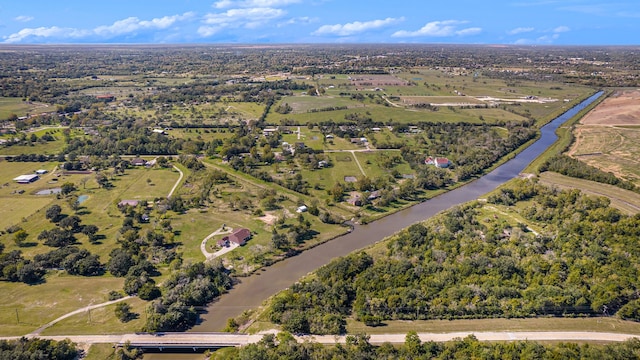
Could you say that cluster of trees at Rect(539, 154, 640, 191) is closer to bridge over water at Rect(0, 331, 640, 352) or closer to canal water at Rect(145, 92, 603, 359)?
canal water at Rect(145, 92, 603, 359)

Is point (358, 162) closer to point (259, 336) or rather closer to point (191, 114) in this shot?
point (259, 336)

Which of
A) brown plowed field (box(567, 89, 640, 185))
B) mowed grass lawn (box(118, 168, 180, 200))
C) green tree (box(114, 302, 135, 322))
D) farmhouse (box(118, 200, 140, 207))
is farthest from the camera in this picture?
brown plowed field (box(567, 89, 640, 185))

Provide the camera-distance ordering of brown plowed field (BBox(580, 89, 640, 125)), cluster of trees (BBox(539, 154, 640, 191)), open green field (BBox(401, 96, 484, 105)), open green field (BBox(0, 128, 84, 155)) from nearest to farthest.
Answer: cluster of trees (BBox(539, 154, 640, 191)), open green field (BBox(0, 128, 84, 155)), brown plowed field (BBox(580, 89, 640, 125)), open green field (BBox(401, 96, 484, 105))

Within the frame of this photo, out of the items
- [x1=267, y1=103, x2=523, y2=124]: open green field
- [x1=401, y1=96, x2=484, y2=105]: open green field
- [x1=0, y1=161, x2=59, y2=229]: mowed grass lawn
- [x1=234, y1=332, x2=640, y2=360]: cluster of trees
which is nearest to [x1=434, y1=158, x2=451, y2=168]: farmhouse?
[x1=267, y1=103, x2=523, y2=124]: open green field

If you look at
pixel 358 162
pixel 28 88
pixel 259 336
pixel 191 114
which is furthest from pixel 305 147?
pixel 28 88

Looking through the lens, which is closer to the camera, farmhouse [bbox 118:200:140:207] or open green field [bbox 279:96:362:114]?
farmhouse [bbox 118:200:140:207]

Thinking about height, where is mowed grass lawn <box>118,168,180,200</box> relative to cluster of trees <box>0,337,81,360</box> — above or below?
above

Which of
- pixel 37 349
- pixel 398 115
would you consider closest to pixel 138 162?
pixel 37 349

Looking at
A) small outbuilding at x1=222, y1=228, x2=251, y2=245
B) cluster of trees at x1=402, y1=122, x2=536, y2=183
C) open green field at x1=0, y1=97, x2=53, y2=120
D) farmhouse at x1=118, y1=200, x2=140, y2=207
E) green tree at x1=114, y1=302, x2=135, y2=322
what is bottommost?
green tree at x1=114, y1=302, x2=135, y2=322
